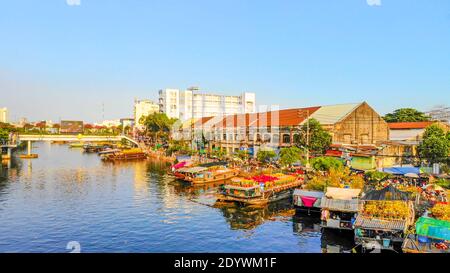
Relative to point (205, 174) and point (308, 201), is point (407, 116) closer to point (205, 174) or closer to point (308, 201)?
point (205, 174)

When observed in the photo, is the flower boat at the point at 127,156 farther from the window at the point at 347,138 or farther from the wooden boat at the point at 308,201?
the wooden boat at the point at 308,201

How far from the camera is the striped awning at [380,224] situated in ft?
70.3

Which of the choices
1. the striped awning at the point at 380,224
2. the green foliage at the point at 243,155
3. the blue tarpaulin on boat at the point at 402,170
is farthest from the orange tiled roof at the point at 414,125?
the striped awning at the point at 380,224

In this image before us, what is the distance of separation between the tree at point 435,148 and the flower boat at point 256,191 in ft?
73.5

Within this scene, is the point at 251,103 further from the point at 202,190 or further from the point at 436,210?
the point at 436,210

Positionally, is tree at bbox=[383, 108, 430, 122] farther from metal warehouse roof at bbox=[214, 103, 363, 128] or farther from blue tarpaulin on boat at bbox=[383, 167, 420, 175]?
blue tarpaulin on boat at bbox=[383, 167, 420, 175]

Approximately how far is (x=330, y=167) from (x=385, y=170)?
20.3ft

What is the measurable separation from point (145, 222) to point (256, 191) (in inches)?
463

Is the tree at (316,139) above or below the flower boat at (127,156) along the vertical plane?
above

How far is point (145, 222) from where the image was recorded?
2991 cm

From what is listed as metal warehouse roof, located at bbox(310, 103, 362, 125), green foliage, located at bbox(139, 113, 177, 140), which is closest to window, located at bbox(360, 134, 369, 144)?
metal warehouse roof, located at bbox(310, 103, 362, 125)

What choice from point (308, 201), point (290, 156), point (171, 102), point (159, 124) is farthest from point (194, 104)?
point (308, 201)

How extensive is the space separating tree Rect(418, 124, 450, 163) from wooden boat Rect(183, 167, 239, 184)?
2713cm

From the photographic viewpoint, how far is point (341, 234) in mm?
26328
